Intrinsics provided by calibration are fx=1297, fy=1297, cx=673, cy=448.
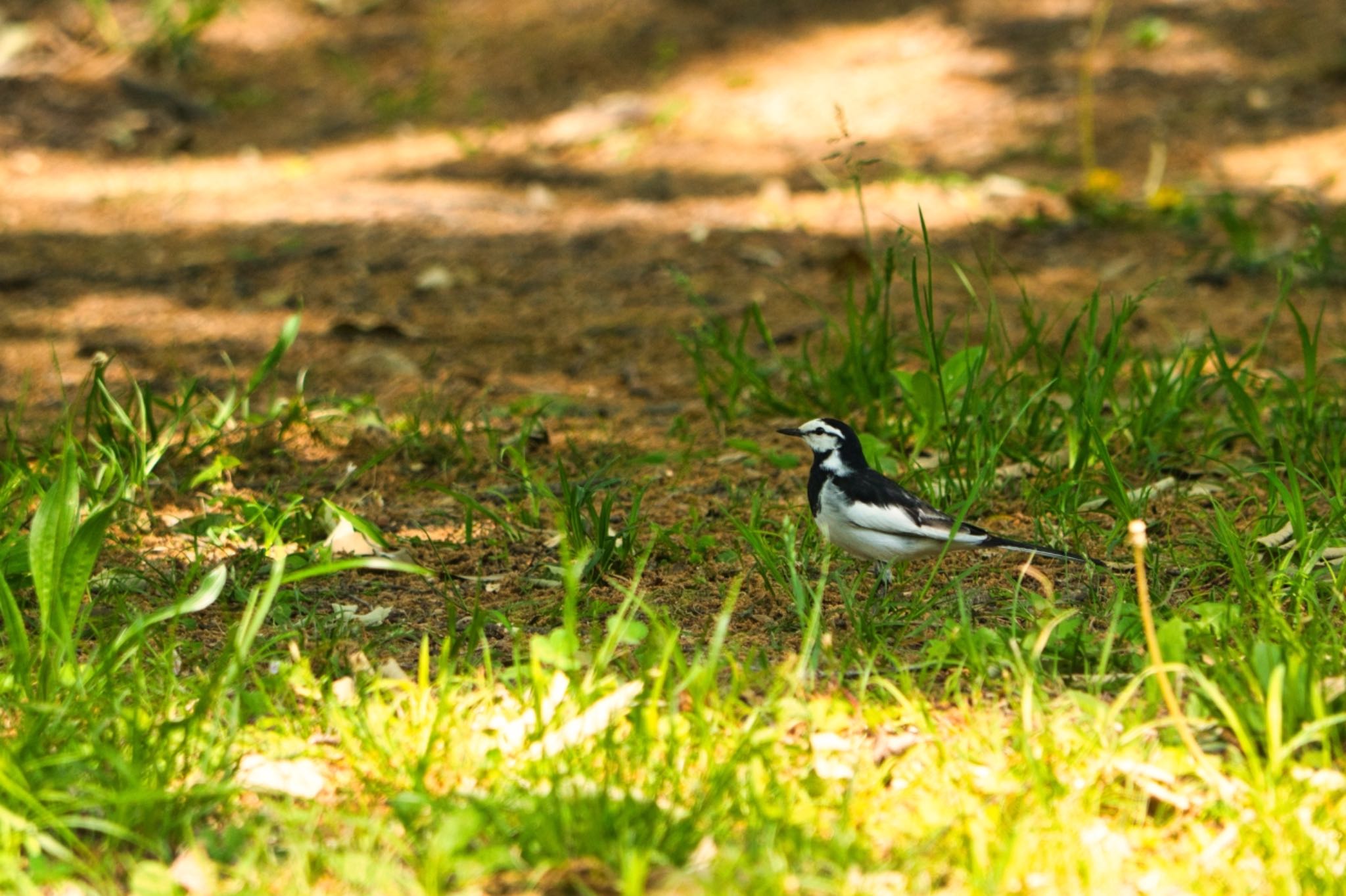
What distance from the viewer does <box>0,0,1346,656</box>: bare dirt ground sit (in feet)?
18.8

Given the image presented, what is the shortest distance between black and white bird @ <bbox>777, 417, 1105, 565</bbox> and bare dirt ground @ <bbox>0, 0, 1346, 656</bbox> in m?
1.10

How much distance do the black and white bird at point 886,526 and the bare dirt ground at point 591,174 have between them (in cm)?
110

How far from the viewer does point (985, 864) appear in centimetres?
213

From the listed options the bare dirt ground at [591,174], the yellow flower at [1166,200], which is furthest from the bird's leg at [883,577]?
the yellow flower at [1166,200]

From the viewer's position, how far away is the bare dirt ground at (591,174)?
18.8 ft

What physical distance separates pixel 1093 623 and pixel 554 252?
437 cm

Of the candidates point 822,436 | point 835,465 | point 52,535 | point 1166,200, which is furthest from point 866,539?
point 1166,200

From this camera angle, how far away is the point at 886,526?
3254 mm

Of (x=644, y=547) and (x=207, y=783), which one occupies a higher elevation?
(x=207, y=783)

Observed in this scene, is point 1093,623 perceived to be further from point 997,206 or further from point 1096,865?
point 997,206

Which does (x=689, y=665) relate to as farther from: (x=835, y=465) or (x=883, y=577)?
(x=835, y=465)

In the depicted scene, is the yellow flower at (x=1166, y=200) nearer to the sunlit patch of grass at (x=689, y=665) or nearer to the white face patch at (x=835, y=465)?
the sunlit patch of grass at (x=689, y=665)

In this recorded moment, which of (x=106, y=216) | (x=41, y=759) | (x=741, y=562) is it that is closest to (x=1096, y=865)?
(x=741, y=562)

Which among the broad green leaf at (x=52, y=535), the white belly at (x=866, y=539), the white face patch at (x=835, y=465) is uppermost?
the broad green leaf at (x=52, y=535)
